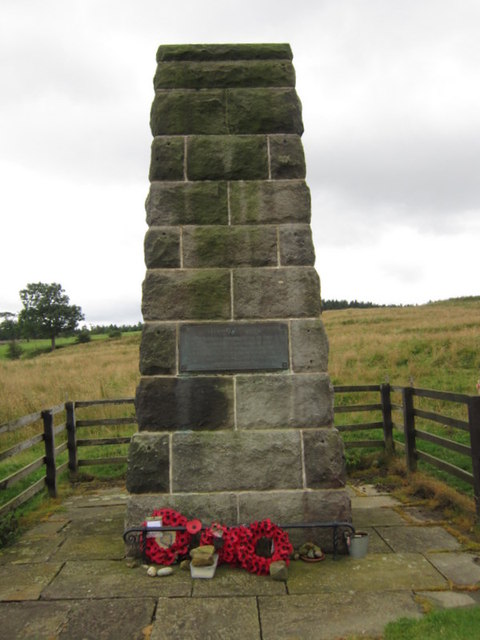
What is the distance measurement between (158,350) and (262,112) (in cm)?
254

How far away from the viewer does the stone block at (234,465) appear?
4.71 metres

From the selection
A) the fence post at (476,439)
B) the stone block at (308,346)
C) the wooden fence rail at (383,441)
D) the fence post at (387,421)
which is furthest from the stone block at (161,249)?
the fence post at (387,421)

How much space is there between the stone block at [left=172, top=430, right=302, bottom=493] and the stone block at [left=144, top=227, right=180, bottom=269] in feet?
5.34

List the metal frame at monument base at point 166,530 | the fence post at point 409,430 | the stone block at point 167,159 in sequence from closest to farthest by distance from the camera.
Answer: the metal frame at monument base at point 166,530, the stone block at point 167,159, the fence post at point 409,430

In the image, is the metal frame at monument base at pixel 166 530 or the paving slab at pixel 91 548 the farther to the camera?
the paving slab at pixel 91 548

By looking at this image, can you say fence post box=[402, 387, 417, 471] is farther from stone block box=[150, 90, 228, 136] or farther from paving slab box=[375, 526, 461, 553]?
stone block box=[150, 90, 228, 136]

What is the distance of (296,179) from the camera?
16.5 feet

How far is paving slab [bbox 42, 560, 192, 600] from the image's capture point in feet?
12.8

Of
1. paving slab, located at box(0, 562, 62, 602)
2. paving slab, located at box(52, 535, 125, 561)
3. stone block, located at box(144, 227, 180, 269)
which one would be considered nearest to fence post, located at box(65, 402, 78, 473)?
paving slab, located at box(52, 535, 125, 561)

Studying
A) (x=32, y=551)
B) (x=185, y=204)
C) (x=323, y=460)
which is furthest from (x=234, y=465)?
(x=185, y=204)

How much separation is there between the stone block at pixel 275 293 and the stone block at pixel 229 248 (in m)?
0.11

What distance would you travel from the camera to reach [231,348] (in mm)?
4840

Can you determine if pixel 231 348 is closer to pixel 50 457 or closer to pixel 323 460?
pixel 323 460

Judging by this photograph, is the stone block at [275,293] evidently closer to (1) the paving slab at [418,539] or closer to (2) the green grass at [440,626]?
(1) the paving slab at [418,539]
